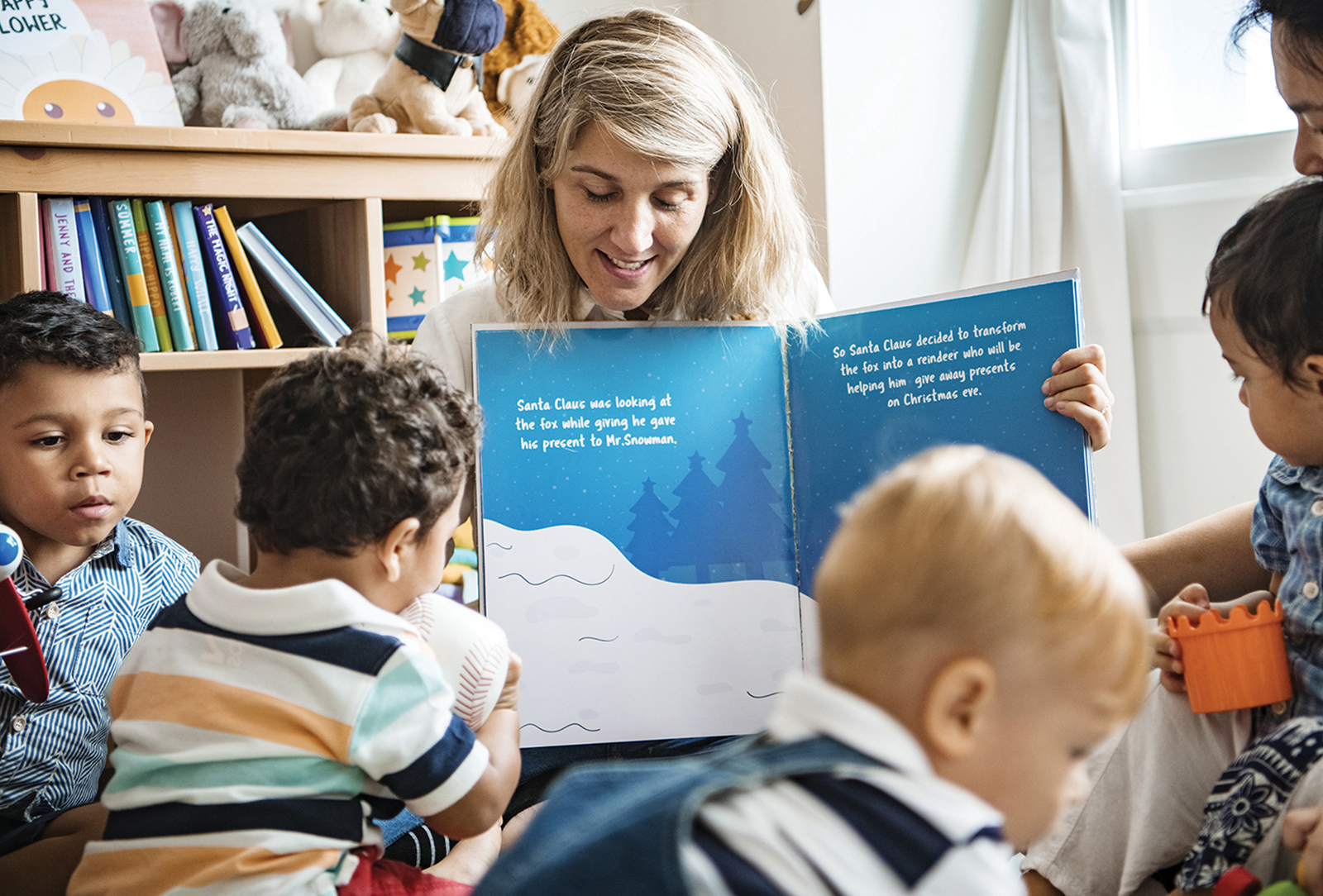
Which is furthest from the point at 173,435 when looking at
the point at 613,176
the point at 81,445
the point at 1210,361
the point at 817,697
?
the point at 1210,361

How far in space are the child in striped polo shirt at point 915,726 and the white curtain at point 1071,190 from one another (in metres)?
1.33

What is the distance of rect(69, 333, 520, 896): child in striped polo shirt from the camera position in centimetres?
83

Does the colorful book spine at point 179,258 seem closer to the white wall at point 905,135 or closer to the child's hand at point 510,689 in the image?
the child's hand at point 510,689

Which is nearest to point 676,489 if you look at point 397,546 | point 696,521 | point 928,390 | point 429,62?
point 696,521

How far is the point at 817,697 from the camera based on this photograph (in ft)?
1.94

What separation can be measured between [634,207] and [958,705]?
2.83 feet

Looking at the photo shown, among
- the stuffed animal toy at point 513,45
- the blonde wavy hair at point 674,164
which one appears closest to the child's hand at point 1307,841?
the blonde wavy hair at point 674,164

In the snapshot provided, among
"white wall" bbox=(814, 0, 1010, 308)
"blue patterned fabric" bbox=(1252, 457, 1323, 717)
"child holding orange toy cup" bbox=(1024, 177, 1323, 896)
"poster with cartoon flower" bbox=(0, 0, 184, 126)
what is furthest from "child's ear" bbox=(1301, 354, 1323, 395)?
"poster with cartoon flower" bbox=(0, 0, 184, 126)

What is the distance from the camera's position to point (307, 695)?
2.76ft

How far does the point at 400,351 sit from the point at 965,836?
2.33 feet

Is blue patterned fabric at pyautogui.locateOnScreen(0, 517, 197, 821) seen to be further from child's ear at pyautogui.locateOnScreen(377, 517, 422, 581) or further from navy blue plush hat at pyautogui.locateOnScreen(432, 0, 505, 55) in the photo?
navy blue plush hat at pyautogui.locateOnScreen(432, 0, 505, 55)

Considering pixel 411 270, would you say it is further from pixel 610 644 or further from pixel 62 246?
pixel 610 644

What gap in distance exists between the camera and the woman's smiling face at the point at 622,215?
130 cm

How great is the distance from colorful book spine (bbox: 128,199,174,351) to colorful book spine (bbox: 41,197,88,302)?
0.08m
